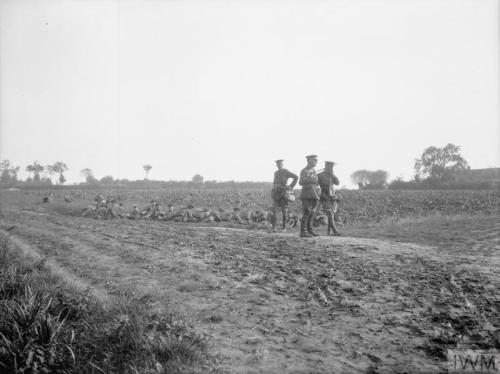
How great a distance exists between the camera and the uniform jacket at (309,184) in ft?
30.0

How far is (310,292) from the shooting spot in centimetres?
438

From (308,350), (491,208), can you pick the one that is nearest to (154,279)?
(308,350)

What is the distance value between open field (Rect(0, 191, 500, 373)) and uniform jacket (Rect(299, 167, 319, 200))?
165cm

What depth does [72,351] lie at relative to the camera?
3.12 metres

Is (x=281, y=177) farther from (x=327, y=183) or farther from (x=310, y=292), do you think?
(x=310, y=292)

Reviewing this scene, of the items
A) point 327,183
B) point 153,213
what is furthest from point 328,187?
point 153,213

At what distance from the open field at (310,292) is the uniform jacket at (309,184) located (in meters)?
1.65

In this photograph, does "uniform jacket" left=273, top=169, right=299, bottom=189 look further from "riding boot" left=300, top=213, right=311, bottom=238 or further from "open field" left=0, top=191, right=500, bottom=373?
"open field" left=0, top=191, right=500, bottom=373

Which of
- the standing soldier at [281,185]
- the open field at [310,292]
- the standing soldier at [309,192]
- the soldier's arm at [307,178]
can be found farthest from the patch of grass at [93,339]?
the standing soldier at [281,185]

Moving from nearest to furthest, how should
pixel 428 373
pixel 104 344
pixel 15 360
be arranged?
pixel 428 373, pixel 15 360, pixel 104 344

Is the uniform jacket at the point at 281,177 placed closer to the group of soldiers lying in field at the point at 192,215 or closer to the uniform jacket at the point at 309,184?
the uniform jacket at the point at 309,184

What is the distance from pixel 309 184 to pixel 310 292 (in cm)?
517

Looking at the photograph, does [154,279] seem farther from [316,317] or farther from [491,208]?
[491,208]

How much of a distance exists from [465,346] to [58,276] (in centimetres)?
555
